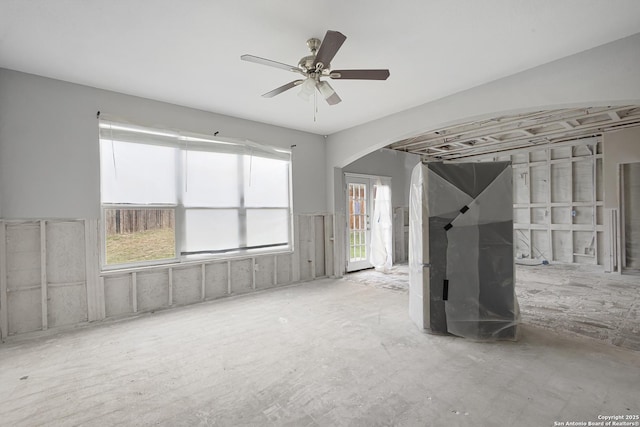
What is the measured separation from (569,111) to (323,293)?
5.25 m

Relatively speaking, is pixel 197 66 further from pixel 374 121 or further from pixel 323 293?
pixel 323 293

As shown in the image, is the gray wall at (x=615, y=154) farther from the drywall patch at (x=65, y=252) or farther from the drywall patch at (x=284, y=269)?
the drywall patch at (x=65, y=252)

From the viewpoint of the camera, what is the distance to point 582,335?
Result: 10.3 ft

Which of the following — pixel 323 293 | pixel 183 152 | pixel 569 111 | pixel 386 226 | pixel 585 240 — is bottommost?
pixel 323 293

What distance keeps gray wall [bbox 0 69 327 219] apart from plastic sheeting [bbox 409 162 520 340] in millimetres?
4010

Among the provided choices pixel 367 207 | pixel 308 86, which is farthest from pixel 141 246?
pixel 367 207

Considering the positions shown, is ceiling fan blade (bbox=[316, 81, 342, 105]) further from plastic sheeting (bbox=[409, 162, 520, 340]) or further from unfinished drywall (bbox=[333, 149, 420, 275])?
unfinished drywall (bbox=[333, 149, 420, 275])

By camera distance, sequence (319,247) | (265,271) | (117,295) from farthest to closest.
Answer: (319,247) < (265,271) < (117,295)

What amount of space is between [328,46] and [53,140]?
3.57m

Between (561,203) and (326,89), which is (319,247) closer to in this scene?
(326,89)

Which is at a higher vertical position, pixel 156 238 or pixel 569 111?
pixel 569 111

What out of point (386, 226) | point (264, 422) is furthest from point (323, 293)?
point (264, 422)

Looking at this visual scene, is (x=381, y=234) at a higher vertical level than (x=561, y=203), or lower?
lower

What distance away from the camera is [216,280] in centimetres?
477
